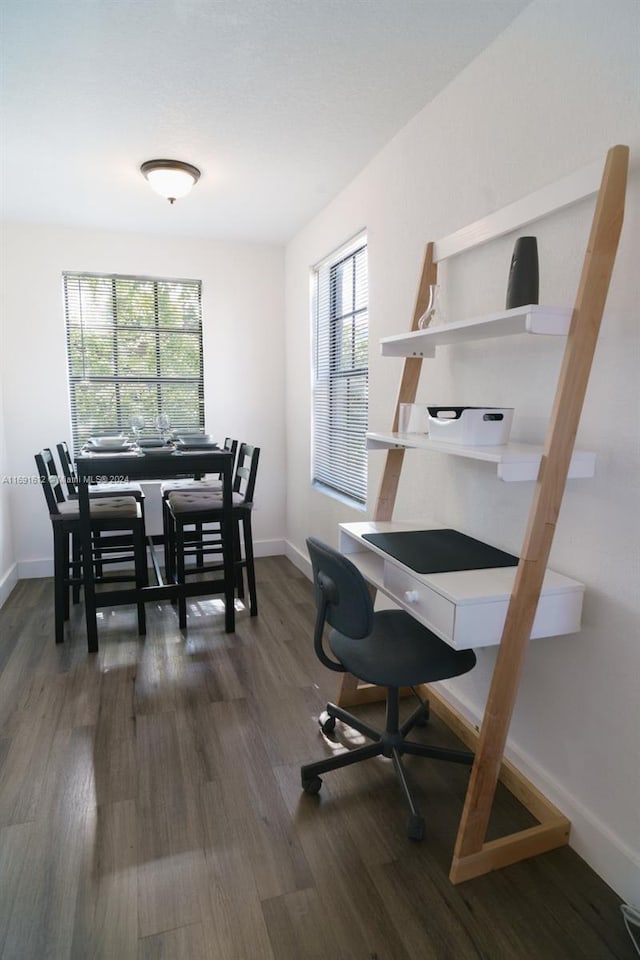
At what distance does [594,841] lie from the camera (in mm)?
1615

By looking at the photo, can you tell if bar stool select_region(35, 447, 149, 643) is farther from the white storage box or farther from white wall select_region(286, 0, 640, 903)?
the white storage box

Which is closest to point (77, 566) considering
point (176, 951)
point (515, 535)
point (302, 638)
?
point (302, 638)

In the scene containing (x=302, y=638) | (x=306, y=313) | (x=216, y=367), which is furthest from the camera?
(x=216, y=367)

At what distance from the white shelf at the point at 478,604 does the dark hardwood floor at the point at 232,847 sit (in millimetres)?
698

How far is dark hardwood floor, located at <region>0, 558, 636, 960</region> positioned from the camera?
1.41m

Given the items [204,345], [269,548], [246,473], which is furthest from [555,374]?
[269,548]

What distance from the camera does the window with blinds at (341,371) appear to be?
11.0 ft

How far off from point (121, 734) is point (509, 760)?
152 cm

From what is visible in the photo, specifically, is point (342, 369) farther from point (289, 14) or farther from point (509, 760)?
point (509, 760)

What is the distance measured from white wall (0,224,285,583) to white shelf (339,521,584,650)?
10.4 ft

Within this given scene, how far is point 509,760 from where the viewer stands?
1.99 metres

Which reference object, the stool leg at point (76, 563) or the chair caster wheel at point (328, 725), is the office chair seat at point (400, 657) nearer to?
the chair caster wheel at point (328, 725)

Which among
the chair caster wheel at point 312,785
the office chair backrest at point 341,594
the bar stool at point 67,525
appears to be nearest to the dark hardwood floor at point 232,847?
the chair caster wheel at point 312,785

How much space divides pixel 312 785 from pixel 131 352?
3545mm
